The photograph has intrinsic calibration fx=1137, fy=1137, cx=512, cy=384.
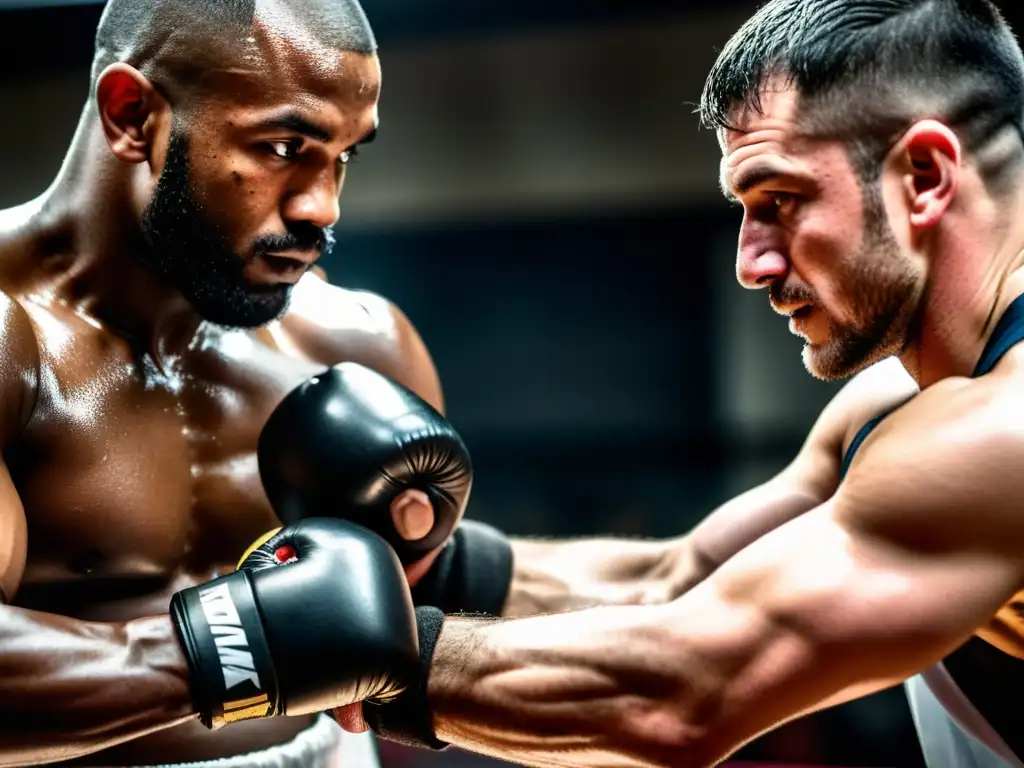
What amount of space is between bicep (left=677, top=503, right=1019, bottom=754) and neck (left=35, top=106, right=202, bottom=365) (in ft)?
3.57

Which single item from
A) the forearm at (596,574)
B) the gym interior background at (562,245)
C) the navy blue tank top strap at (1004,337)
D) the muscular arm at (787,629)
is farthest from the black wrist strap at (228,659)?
the gym interior background at (562,245)

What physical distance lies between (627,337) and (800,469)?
282cm

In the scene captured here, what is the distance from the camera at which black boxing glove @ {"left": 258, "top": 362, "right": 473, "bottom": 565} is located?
1771 millimetres

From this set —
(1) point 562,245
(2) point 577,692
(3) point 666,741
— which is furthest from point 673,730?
(1) point 562,245

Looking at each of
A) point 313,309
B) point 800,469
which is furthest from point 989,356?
point 313,309

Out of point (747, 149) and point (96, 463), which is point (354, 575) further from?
point (747, 149)

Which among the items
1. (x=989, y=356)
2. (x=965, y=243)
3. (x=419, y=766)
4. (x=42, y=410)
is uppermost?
(x=965, y=243)

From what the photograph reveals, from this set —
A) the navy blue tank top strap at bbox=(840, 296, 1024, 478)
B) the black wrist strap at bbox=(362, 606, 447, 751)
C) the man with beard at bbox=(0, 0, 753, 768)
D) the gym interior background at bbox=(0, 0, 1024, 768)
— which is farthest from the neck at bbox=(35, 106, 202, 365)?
the gym interior background at bbox=(0, 0, 1024, 768)

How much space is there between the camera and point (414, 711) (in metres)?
1.53

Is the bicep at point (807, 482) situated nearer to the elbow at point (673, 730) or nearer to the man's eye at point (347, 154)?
the elbow at point (673, 730)

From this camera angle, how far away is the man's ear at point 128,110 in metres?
1.84

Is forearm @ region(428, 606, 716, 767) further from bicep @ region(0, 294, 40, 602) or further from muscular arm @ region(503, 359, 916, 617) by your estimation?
muscular arm @ region(503, 359, 916, 617)

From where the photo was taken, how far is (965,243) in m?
1.58

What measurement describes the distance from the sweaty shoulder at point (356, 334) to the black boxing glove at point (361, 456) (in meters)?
0.26
